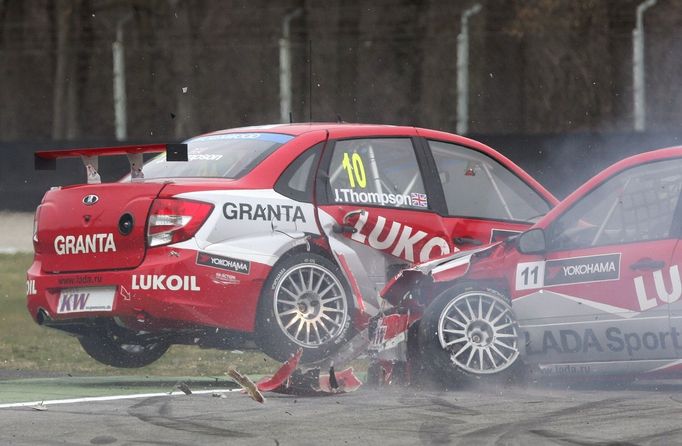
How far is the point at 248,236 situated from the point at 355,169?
3.46 feet

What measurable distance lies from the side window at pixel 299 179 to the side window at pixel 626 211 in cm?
170

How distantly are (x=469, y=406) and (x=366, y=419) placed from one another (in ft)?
2.18

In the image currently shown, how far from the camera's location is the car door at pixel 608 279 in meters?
8.01

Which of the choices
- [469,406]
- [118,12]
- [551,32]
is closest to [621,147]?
[469,406]

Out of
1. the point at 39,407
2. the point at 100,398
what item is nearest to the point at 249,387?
the point at 100,398

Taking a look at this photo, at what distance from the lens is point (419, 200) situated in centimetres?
998

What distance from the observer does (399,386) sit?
8477mm

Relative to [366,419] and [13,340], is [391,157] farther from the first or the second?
[13,340]

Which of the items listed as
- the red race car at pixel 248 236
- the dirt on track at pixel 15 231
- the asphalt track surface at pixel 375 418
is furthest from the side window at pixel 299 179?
the dirt on track at pixel 15 231

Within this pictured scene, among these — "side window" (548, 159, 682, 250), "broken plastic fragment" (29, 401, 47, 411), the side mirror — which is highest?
"side window" (548, 159, 682, 250)

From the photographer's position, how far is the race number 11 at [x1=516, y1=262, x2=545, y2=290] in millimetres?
8367

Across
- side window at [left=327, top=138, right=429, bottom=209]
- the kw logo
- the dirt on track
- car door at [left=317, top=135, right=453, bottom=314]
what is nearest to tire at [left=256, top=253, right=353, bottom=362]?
car door at [left=317, top=135, right=453, bottom=314]

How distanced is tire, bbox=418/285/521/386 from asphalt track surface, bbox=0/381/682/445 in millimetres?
110

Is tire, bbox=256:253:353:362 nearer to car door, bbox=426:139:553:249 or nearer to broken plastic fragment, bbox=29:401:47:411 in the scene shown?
car door, bbox=426:139:553:249
